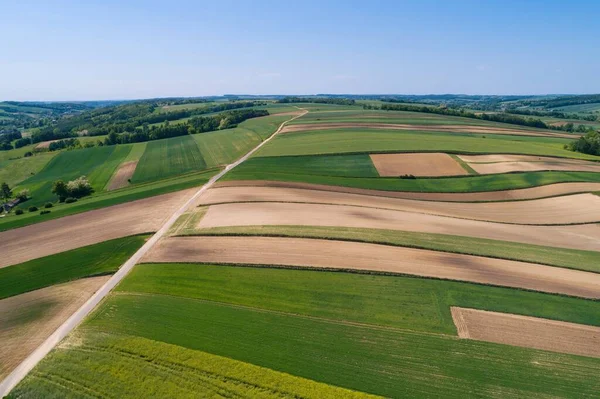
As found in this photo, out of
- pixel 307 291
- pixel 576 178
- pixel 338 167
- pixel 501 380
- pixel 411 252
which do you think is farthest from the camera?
pixel 338 167

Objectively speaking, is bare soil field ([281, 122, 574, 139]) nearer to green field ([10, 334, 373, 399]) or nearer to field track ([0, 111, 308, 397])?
field track ([0, 111, 308, 397])

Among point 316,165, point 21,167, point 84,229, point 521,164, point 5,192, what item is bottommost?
point 5,192

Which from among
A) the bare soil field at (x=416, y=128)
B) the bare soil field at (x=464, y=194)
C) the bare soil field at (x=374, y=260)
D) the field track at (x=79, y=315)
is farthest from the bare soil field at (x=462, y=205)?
the bare soil field at (x=416, y=128)

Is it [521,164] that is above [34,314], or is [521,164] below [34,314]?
above

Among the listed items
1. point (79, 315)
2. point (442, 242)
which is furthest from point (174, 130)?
point (442, 242)

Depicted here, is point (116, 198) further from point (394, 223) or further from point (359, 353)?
point (359, 353)

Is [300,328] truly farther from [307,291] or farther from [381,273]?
[381,273]

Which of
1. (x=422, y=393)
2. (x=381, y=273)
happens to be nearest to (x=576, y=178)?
(x=381, y=273)
